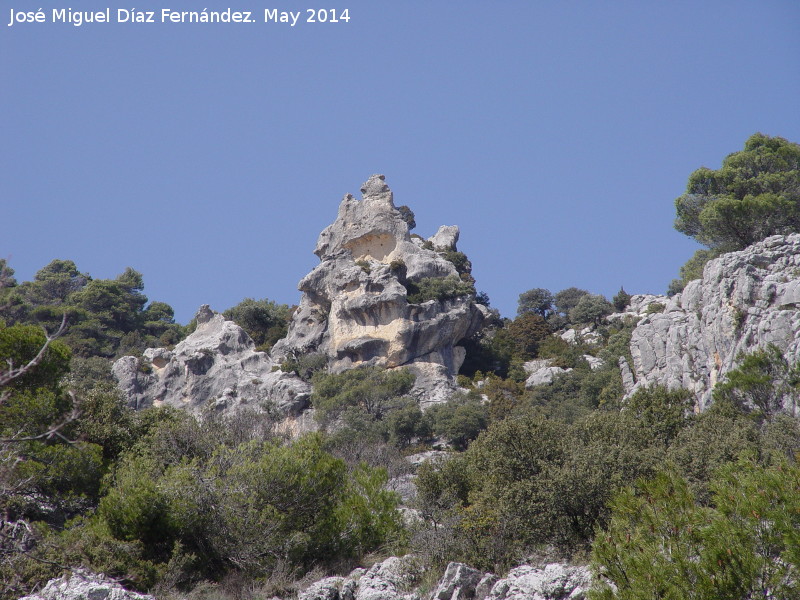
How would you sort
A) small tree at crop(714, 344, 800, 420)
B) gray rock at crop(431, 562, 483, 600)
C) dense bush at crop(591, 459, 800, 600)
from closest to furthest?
dense bush at crop(591, 459, 800, 600)
gray rock at crop(431, 562, 483, 600)
small tree at crop(714, 344, 800, 420)

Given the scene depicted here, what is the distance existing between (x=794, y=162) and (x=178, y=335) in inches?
1765

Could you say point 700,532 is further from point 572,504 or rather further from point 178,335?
point 178,335

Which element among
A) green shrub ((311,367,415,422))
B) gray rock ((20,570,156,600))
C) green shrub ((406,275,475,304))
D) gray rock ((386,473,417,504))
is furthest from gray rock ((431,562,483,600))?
green shrub ((406,275,475,304))

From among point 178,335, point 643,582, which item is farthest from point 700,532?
point 178,335

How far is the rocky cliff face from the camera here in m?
30.6

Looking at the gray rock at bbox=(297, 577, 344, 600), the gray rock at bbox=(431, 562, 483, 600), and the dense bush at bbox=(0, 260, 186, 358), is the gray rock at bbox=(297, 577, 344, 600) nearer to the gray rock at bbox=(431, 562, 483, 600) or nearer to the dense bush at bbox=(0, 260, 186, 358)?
the gray rock at bbox=(431, 562, 483, 600)

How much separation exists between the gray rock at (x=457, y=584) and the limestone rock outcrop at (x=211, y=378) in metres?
32.7

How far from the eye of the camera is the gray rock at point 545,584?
15.6m

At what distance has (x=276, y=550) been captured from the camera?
2055 centimetres

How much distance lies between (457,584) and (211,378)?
38.6 metres

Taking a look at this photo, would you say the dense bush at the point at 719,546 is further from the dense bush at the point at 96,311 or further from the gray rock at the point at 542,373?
the dense bush at the point at 96,311

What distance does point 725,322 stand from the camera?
32.3 metres

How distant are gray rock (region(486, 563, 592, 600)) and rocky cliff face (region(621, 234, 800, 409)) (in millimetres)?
16856

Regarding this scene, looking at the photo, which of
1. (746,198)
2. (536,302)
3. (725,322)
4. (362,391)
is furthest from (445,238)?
(725,322)
